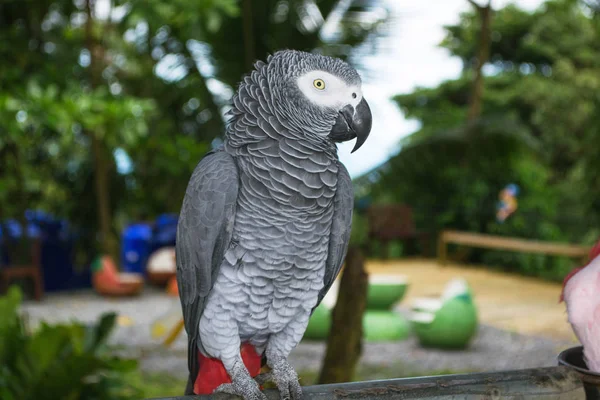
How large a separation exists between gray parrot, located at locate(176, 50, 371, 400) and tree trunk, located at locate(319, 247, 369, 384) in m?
0.98

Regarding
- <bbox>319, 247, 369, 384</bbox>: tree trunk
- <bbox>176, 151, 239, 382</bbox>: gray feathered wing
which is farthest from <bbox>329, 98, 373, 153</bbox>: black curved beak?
<bbox>319, 247, 369, 384</bbox>: tree trunk

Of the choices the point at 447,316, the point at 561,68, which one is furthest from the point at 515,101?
the point at 447,316

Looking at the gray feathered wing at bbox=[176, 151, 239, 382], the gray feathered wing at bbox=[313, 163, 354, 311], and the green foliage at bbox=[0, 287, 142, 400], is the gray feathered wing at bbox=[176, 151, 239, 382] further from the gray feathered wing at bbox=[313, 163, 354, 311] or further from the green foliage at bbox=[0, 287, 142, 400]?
the green foliage at bbox=[0, 287, 142, 400]

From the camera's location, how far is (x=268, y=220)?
786mm

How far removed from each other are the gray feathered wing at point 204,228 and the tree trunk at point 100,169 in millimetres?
3939

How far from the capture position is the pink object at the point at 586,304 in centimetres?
82

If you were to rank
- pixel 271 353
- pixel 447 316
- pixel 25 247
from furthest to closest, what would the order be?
pixel 25 247, pixel 447 316, pixel 271 353

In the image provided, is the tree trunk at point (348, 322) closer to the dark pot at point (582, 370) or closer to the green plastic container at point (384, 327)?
the dark pot at point (582, 370)

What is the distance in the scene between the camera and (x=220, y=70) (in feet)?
8.34

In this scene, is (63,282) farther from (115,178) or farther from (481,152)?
(481,152)

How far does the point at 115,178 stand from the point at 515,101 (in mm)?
6036

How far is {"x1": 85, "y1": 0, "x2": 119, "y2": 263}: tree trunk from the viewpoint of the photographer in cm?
457

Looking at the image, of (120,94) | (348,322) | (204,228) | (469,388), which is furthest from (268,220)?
(120,94)

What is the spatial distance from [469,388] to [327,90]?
0.47 meters
